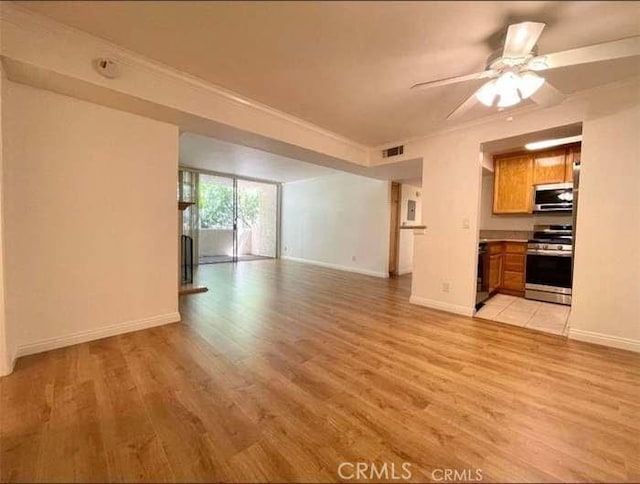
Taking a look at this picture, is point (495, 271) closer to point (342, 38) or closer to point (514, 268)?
point (514, 268)

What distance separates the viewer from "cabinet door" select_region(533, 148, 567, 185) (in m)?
4.03

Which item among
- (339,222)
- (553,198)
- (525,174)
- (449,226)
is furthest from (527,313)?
(339,222)

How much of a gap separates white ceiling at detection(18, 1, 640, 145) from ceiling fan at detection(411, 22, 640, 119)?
11cm

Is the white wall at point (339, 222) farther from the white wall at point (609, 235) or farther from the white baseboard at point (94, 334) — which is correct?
the white baseboard at point (94, 334)

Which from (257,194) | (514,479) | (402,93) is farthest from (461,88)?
(257,194)

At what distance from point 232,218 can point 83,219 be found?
5897 millimetres

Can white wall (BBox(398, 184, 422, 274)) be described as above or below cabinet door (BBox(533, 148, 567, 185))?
below

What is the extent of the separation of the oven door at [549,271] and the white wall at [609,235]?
4.42ft

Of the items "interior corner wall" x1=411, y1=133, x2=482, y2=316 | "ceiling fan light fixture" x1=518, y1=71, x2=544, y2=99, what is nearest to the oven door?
"interior corner wall" x1=411, y1=133, x2=482, y2=316

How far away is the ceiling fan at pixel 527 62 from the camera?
5.22 ft

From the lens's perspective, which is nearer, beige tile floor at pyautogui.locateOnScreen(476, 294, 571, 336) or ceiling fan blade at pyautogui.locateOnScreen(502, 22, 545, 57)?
ceiling fan blade at pyautogui.locateOnScreen(502, 22, 545, 57)

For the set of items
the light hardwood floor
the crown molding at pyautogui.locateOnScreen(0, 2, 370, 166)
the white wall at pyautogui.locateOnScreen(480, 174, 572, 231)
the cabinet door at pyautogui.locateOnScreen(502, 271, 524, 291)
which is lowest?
the light hardwood floor

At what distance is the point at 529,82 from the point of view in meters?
1.95

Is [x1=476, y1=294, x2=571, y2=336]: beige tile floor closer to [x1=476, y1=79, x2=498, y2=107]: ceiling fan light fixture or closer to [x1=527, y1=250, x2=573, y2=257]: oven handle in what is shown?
[x1=527, y1=250, x2=573, y2=257]: oven handle
